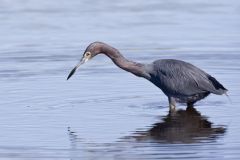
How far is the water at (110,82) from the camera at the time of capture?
515 inches

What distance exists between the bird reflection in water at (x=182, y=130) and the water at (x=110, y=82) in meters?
0.02

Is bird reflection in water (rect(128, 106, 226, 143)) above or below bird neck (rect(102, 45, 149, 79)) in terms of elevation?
below

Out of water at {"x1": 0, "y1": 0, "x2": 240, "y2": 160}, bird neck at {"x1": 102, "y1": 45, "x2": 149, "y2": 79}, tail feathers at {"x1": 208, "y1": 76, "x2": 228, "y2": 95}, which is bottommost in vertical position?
water at {"x1": 0, "y1": 0, "x2": 240, "y2": 160}

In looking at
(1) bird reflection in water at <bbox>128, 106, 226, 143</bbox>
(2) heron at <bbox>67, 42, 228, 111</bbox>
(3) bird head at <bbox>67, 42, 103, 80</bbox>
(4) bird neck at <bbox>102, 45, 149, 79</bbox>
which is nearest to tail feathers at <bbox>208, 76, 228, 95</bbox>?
(2) heron at <bbox>67, 42, 228, 111</bbox>

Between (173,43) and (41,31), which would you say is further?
(41,31)

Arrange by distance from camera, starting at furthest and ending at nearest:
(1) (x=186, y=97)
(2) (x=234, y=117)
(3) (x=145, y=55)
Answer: (3) (x=145, y=55)
(1) (x=186, y=97)
(2) (x=234, y=117)

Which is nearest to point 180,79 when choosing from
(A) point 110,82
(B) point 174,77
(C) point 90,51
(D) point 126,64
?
(B) point 174,77

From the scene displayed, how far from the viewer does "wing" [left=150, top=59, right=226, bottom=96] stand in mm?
15516

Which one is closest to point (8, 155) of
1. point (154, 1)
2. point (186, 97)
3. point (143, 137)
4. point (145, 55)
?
point (143, 137)

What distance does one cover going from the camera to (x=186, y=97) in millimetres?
15773

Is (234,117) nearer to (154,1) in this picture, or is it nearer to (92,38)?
(92,38)

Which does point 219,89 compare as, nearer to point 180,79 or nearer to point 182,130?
point 180,79

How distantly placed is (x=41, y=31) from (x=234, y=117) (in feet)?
29.0

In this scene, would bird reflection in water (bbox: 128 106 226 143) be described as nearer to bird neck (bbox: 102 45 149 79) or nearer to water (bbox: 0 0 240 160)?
water (bbox: 0 0 240 160)
